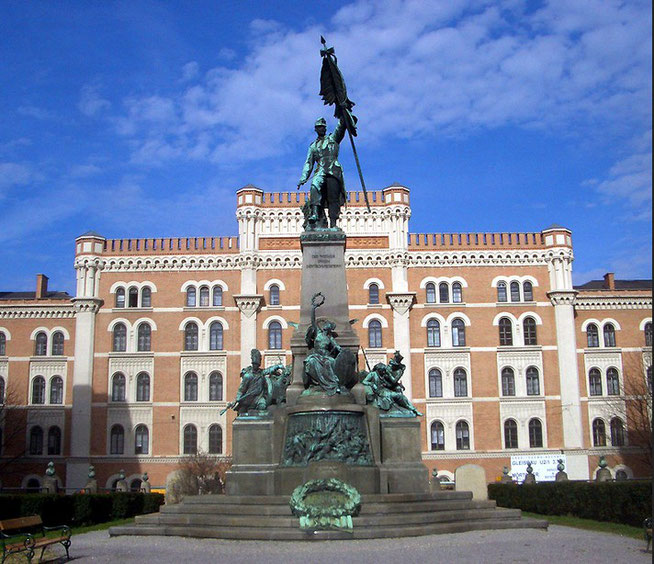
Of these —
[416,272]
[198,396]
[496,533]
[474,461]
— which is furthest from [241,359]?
[496,533]

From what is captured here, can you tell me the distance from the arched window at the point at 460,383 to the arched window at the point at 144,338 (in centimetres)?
2094

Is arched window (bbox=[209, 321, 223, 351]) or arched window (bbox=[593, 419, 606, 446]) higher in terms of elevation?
arched window (bbox=[209, 321, 223, 351])

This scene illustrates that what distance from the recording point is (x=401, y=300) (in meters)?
54.3

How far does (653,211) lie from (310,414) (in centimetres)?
1141

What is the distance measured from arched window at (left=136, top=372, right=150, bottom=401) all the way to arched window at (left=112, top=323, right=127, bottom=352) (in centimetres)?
227

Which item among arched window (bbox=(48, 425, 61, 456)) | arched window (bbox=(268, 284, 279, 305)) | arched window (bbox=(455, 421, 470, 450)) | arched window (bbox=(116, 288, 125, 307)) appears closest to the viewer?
arched window (bbox=(455, 421, 470, 450))

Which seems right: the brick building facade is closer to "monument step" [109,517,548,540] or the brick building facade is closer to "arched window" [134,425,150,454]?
"arched window" [134,425,150,454]

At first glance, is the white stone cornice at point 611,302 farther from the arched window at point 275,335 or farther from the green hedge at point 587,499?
the green hedge at point 587,499

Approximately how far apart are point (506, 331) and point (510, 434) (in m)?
6.91

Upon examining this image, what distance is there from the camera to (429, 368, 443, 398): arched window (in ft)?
176

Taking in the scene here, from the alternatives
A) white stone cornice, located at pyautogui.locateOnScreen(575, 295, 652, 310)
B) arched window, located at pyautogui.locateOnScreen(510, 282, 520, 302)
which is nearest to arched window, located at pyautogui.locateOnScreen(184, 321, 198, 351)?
arched window, located at pyautogui.locateOnScreen(510, 282, 520, 302)

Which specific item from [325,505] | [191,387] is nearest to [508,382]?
[191,387]

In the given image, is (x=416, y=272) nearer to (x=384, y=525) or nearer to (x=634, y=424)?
(x=634, y=424)

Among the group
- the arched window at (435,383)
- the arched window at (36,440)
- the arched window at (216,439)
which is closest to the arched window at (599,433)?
the arched window at (435,383)
